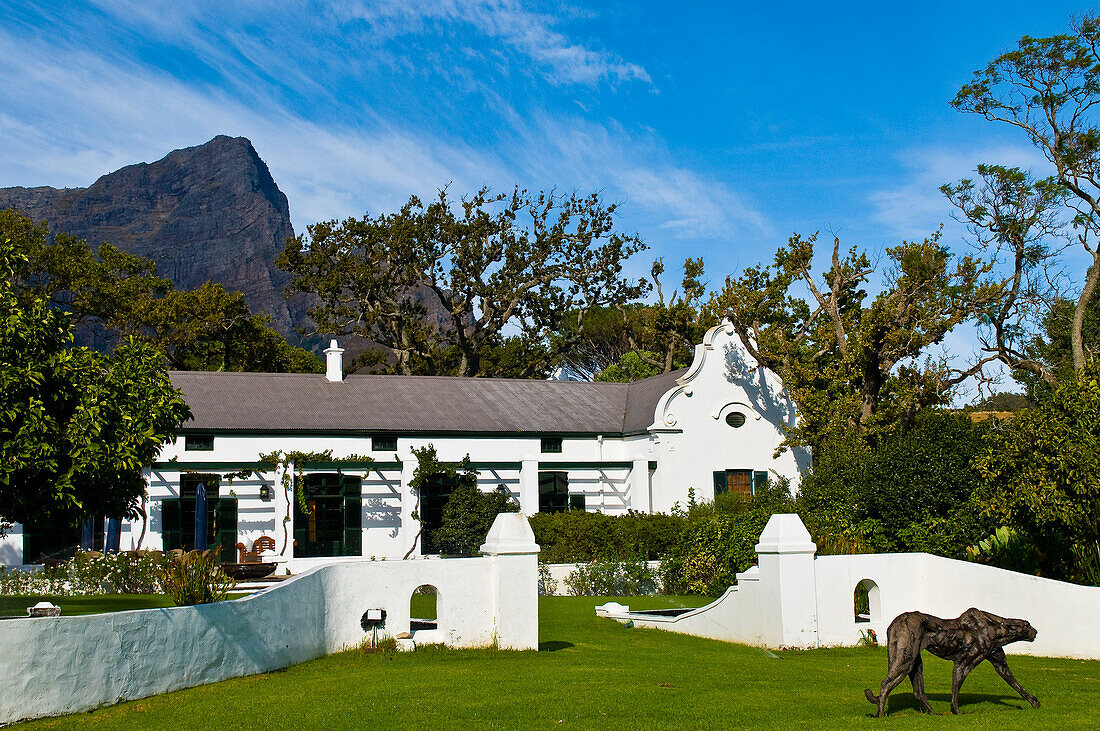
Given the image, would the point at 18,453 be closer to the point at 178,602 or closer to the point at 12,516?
the point at 12,516

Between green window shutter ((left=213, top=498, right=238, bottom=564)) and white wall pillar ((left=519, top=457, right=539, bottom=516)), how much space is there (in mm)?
8217

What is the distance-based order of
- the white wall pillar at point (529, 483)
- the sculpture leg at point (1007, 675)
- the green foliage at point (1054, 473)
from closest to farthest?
1. the sculpture leg at point (1007, 675)
2. the green foliage at point (1054, 473)
3. the white wall pillar at point (529, 483)

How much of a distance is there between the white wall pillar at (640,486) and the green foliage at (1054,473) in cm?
1269

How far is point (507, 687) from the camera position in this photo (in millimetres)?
10883

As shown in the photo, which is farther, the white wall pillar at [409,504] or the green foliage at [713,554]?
the white wall pillar at [409,504]

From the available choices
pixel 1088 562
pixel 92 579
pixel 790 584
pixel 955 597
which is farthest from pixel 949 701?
pixel 92 579

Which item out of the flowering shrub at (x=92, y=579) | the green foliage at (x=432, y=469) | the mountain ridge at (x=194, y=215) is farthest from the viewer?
the mountain ridge at (x=194, y=215)

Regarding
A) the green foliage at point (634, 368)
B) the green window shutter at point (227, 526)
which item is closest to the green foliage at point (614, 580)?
the green window shutter at point (227, 526)

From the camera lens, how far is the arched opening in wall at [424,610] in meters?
14.2

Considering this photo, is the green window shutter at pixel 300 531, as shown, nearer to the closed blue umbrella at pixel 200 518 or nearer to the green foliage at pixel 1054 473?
the closed blue umbrella at pixel 200 518

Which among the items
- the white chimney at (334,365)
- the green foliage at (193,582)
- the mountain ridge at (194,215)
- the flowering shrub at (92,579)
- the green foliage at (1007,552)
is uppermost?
the mountain ridge at (194,215)

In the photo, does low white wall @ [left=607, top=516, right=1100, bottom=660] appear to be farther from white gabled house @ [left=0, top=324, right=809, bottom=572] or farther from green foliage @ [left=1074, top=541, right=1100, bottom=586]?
white gabled house @ [left=0, top=324, right=809, bottom=572]

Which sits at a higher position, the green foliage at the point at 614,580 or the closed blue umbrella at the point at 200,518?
the closed blue umbrella at the point at 200,518

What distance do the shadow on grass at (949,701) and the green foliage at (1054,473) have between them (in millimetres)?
6614
